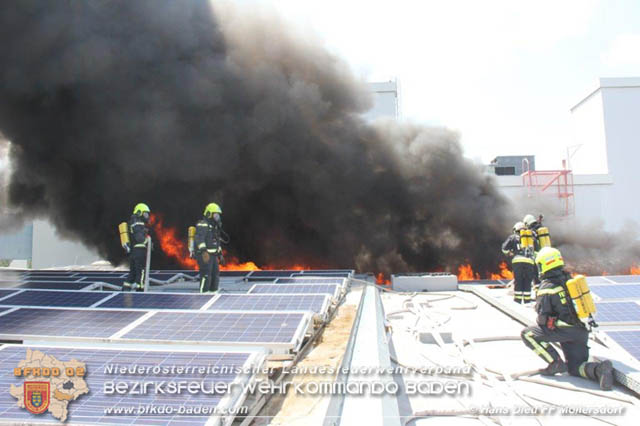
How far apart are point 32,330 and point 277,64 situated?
15.4 meters

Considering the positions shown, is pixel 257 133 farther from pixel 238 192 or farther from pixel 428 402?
pixel 428 402

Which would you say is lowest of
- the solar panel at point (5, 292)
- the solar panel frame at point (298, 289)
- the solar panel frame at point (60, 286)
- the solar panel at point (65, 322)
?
the solar panel frame at point (298, 289)

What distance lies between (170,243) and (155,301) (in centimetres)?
1165

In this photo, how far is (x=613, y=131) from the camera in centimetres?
2261

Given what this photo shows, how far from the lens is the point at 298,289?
6504mm

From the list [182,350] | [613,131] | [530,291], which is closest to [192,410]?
[182,350]

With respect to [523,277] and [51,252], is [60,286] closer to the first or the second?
[523,277]

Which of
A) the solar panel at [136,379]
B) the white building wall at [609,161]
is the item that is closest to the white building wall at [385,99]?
the white building wall at [609,161]

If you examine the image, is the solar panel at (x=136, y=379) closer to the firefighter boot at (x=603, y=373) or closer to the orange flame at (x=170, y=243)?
the firefighter boot at (x=603, y=373)

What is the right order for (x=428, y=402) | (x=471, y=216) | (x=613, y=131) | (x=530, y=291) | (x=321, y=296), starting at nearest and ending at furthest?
(x=428, y=402) < (x=321, y=296) < (x=530, y=291) < (x=471, y=216) < (x=613, y=131)

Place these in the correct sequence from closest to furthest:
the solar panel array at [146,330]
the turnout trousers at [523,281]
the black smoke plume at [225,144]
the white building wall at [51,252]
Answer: the solar panel array at [146,330]
the turnout trousers at [523,281]
the black smoke plume at [225,144]
the white building wall at [51,252]

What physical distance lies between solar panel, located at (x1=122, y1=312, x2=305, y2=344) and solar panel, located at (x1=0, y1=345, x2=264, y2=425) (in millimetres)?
653

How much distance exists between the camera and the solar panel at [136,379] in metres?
2.07

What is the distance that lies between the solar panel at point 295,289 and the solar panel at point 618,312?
11.6 ft
